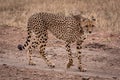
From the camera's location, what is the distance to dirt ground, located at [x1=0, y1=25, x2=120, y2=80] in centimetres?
835

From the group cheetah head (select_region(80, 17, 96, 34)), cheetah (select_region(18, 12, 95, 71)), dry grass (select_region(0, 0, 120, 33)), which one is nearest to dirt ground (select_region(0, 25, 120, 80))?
cheetah (select_region(18, 12, 95, 71))

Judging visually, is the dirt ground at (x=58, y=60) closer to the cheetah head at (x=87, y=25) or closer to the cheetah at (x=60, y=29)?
the cheetah at (x=60, y=29)

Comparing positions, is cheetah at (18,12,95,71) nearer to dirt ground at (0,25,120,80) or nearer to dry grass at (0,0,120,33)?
dirt ground at (0,25,120,80)

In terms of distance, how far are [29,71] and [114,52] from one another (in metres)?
3.98

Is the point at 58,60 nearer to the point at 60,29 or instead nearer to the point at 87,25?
the point at 60,29

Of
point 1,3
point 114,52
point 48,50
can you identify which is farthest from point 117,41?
point 1,3

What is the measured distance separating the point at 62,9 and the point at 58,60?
6.67 m

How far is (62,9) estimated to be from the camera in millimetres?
17406

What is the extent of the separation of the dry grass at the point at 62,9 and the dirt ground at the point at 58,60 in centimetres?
128

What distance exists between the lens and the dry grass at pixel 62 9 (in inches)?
629

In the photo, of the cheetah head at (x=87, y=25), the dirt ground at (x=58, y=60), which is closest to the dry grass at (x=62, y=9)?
the dirt ground at (x=58, y=60)

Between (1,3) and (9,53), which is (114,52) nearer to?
(9,53)

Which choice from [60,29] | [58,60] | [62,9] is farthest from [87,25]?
[62,9]

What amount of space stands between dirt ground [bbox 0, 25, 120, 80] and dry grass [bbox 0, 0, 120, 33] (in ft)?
4.21
